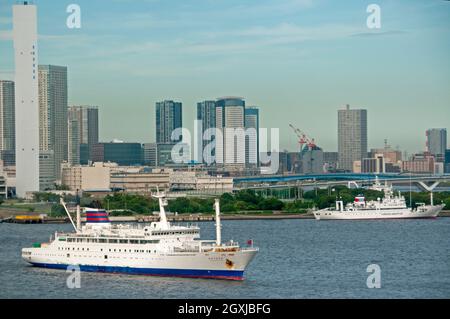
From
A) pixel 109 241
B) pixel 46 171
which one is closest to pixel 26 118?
pixel 46 171

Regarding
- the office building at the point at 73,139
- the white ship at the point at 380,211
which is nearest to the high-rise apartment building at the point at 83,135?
the office building at the point at 73,139

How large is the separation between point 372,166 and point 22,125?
4219cm

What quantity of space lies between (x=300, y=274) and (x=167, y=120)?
3733 inches

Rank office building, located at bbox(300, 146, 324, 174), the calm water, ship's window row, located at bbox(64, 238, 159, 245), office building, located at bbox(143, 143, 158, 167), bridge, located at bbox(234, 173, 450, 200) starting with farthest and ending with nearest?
office building, located at bbox(300, 146, 324, 174) → office building, located at bbox(143, 143, 158, 167) → bridge, located at bbox(234, 173, 450, 200) → ship's window row, located at bbox(64, 238, 159, 245) → the calm water

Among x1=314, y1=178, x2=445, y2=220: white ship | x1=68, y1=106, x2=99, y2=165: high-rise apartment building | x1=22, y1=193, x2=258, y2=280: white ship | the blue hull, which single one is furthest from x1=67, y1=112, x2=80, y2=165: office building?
the blue hull

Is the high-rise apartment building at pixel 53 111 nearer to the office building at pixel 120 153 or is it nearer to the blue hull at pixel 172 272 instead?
the office building at pixel 120 153

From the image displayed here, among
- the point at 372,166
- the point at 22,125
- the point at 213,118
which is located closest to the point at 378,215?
the point at 22,125

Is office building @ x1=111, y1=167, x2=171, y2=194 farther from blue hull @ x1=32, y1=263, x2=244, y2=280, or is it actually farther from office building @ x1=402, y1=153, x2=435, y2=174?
blue hull @ x1=32, y1=263, x2=244, y2=280

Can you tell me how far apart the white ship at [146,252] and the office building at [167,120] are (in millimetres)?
90673

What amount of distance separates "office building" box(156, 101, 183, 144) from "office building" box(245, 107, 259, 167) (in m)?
7.14

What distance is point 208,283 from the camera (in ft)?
72.0

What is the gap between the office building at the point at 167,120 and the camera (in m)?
116

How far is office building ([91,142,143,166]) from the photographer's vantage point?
105 meters
